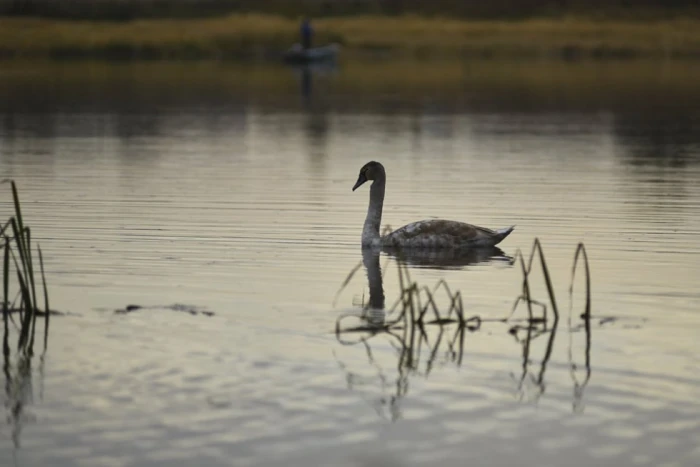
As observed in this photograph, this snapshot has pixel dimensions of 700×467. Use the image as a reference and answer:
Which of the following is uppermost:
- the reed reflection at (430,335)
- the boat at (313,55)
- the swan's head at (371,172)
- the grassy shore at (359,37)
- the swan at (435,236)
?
the grassy shore at (359,37)

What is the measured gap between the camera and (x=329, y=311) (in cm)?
1147

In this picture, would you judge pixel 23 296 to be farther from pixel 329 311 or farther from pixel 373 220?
pixel 373 220

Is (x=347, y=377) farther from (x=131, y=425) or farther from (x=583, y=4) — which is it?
(x=583, y=4)

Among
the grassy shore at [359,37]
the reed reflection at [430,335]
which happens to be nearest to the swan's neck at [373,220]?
the reed reflection at [430,335]

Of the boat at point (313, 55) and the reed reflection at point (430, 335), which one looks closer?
the reed reflection at point (430, 335)

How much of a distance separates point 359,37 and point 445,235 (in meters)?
82.0

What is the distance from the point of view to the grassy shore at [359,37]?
82938mm

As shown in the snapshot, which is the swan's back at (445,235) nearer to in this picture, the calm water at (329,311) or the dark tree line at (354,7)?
the calm water at (329,311)

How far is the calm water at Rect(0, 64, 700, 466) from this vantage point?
314 inches

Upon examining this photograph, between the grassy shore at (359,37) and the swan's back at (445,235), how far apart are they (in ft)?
226

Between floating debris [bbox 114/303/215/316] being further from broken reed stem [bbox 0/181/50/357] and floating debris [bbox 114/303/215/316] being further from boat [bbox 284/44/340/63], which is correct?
boat [bbox 284/44/340/63]

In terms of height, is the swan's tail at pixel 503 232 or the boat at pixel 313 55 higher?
Result: the boat at pixel 313 55

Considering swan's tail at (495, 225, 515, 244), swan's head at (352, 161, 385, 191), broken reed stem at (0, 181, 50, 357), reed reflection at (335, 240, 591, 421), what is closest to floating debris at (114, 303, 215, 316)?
broken reed stem at (0, 181, 50, 357)

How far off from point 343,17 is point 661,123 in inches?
2736
